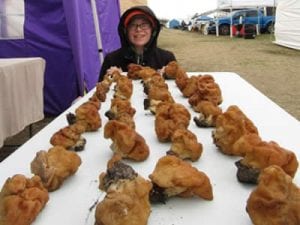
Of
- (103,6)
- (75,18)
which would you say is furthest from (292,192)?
(103,6)

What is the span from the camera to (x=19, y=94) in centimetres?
285

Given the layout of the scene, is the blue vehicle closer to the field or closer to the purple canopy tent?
the field

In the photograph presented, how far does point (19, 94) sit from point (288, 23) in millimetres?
9429

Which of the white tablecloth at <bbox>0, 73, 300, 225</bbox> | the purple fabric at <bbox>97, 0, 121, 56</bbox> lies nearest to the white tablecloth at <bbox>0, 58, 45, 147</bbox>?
the white tablecloth at <bbox>0, 73, 300, 225</bbox>

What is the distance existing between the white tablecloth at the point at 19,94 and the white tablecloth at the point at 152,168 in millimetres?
1514

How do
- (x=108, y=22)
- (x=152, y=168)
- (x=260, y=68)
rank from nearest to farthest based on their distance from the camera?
1. (x=152, y=168)
2. (x=108, y=22)
3. (x=260, y=68)

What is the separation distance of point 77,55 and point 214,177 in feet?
10.6

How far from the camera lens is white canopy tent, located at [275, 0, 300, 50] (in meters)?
10.2

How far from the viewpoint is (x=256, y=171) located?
0.72 metres

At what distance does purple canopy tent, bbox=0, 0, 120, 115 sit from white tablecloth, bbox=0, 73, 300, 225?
2642mm

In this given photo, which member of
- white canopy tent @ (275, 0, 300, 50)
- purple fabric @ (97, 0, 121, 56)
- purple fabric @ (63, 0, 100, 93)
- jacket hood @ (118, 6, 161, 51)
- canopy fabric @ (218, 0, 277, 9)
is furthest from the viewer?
canopy fabric @ (218, 0, 277, 9)

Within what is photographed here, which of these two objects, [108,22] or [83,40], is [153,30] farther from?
[108,22]

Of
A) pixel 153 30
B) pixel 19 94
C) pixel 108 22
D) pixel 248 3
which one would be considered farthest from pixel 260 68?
pixel 248 3

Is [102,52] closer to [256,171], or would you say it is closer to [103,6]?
[103,6]
